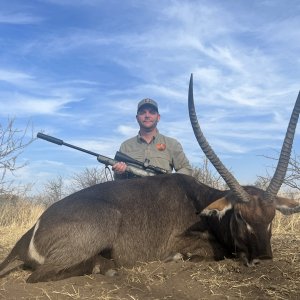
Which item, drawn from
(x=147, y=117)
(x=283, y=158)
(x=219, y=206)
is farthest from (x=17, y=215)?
(x=283, y=158)

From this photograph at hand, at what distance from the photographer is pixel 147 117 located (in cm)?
819

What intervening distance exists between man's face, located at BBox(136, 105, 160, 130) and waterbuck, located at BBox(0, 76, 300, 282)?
2.33m

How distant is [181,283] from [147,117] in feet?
13.9

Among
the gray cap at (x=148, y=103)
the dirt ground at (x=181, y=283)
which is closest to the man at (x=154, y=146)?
the gray cap at (x=148, y=103)

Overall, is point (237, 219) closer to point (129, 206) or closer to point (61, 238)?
point (129, 206)

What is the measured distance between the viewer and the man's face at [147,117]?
8195mm

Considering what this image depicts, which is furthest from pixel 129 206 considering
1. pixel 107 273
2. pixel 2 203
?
pixel 2 203

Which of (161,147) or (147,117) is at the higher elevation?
(147,117)

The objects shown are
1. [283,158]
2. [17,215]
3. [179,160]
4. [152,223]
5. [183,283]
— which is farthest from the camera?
[17,215]

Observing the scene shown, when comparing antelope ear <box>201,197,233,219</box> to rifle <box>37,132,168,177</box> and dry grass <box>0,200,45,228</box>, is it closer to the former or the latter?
rifle <box>37,132,168,177</box>

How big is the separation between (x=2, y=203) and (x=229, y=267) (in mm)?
11110

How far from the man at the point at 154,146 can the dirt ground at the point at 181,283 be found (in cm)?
310

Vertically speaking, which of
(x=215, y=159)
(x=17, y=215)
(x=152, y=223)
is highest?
(x=215, y=159)

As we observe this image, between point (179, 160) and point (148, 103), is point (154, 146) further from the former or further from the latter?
point (148, 103)
